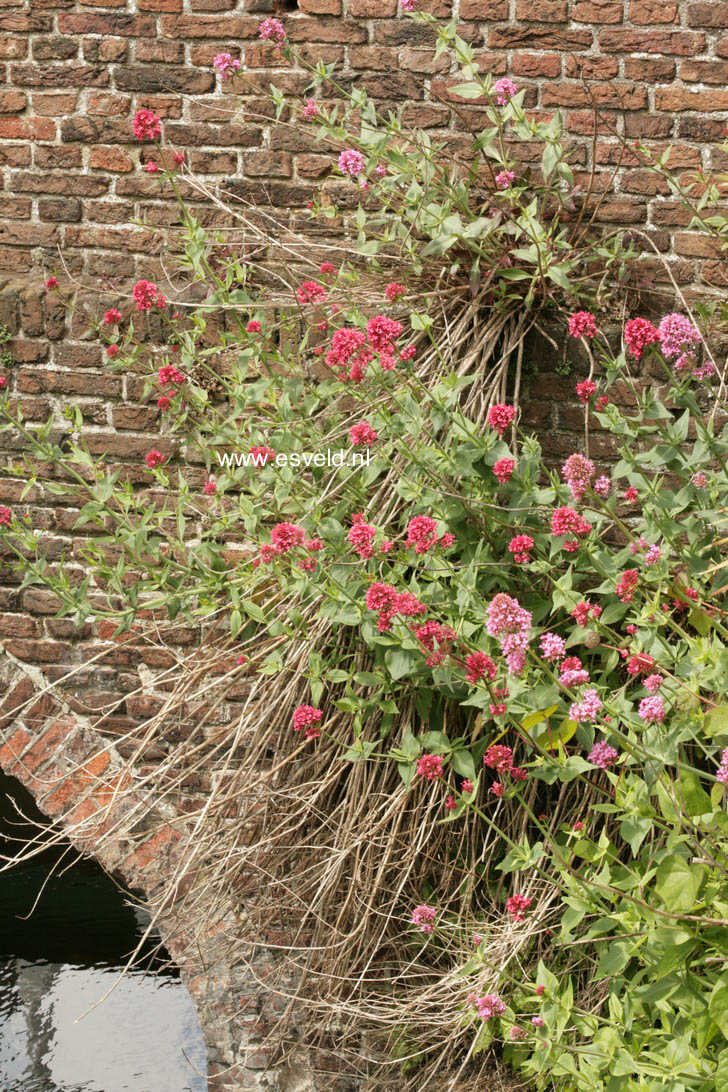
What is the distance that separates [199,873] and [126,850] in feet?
0.99

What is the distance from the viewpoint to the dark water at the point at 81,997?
4.58 m

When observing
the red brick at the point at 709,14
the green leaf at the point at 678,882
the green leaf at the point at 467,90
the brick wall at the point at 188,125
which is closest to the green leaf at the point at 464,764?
the green leaf at the point at 678,882

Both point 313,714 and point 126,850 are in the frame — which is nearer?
point 313,714

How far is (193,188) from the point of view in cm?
265

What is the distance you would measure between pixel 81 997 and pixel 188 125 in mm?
4319

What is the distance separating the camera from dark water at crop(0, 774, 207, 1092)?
458 centimetres

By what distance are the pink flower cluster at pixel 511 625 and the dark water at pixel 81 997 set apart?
309cm

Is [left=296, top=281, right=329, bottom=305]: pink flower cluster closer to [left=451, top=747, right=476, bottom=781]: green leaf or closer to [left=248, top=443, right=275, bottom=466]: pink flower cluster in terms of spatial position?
[left=248, top=443, right=275, bottom=466]: pink flower cluster

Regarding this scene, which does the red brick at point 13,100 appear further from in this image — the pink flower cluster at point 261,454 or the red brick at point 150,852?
the red brick at point 150,852

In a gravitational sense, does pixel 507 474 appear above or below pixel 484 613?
above

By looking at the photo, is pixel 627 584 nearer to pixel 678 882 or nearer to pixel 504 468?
pixel 504 468

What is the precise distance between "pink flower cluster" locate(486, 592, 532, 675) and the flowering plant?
1.03ft

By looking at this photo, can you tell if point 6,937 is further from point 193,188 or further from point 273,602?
point 193,188

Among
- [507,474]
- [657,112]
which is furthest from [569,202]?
[507,474]
